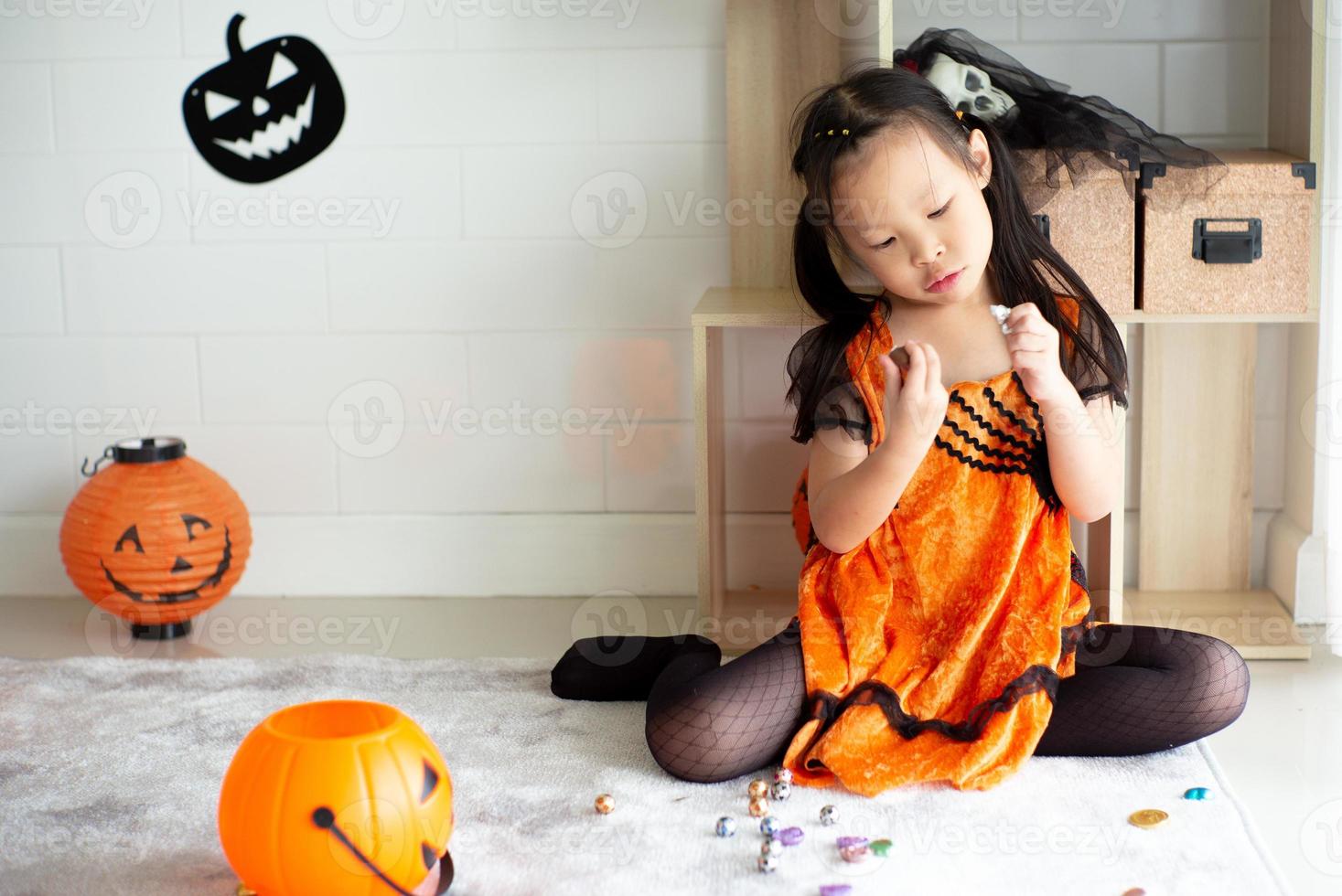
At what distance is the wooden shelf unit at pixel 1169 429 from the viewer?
5.82 ft

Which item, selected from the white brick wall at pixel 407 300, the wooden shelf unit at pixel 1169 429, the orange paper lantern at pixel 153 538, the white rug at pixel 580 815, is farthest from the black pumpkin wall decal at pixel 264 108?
the white rug at pixel 580 815

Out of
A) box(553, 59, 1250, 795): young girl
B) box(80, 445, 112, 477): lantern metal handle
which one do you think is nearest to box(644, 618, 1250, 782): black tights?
box(553, 59, 1250, 795): young girl

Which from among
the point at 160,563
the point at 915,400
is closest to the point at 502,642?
the point at 160,563

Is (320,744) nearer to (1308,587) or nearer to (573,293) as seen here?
(573,293)

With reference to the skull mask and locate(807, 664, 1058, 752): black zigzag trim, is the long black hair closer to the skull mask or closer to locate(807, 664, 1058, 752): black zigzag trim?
the skull mask

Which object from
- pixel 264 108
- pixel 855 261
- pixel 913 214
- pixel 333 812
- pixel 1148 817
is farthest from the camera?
pixel 264 108

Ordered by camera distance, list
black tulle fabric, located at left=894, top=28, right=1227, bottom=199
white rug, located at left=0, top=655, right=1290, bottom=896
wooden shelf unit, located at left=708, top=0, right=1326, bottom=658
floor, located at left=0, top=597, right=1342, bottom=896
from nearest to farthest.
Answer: white rug, located at left=0, top=655, right=1290, bottom=896 < floor, located at left=0, top=597, right=1342, bottom=896 < black tulle fabric, located at left=894, top=28, right=1227, bottom=199 < wooden shelf unit, located at left=708, top=0, right=1326, bottom=658

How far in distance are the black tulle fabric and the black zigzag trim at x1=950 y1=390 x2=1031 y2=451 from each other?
0.30 metres

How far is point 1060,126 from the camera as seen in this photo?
1.57 meters

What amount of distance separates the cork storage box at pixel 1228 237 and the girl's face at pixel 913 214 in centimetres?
28

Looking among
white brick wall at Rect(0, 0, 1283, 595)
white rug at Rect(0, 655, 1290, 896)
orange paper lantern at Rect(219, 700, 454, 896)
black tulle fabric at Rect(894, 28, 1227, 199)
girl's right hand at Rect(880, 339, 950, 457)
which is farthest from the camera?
white brick wall at Rect(0, 0, 1283, 595)

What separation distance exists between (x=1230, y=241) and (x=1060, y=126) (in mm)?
232

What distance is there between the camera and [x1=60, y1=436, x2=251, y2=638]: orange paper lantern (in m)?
1.82

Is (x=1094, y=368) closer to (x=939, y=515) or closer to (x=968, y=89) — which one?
(x=939, y=515)
